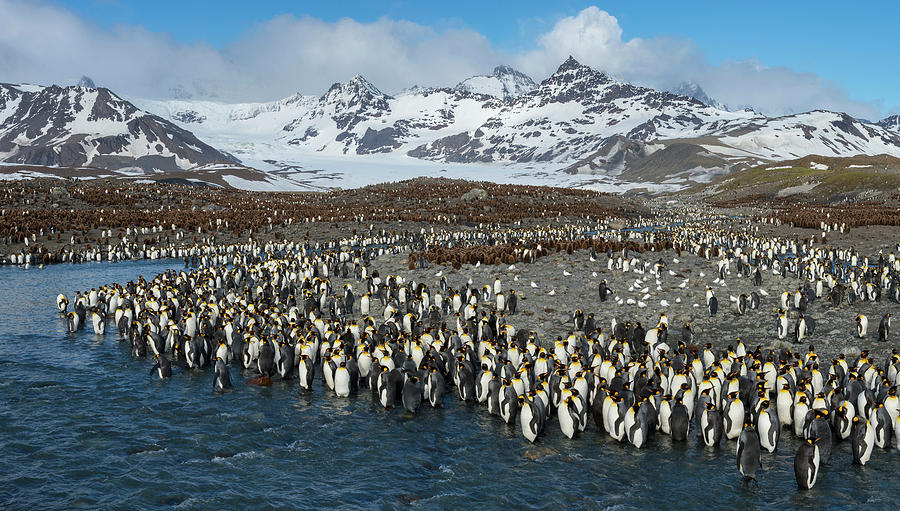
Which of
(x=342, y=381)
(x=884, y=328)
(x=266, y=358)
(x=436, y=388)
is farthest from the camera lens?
(x=884, y=328)

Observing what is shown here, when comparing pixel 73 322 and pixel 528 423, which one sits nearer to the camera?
pixel 528 423

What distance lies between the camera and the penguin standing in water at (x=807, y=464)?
946cm

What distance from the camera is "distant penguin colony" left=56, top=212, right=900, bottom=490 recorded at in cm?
1116

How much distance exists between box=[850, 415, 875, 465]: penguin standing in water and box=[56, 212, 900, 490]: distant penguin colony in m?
0.02

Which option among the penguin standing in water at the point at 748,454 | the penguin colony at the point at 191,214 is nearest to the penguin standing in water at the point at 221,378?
the penguin standing in water at the point at 748,454

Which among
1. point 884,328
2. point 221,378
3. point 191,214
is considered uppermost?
point 191,214

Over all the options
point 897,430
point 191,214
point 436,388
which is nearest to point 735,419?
point 897,430

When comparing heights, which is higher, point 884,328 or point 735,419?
point 884,328

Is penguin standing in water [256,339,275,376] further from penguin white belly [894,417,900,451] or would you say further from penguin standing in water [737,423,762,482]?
penguin white belly [894,417,900,451]

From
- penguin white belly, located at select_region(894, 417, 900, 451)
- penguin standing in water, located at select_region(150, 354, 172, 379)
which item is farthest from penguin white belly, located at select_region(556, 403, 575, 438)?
penguin standing in water, located at select_region(150, 354, 172, 379)

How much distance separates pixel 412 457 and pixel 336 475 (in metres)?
1.39

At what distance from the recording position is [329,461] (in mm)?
10930

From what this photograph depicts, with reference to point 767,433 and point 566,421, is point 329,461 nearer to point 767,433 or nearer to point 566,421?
point 566,421

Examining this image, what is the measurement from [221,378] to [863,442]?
41.6ft
